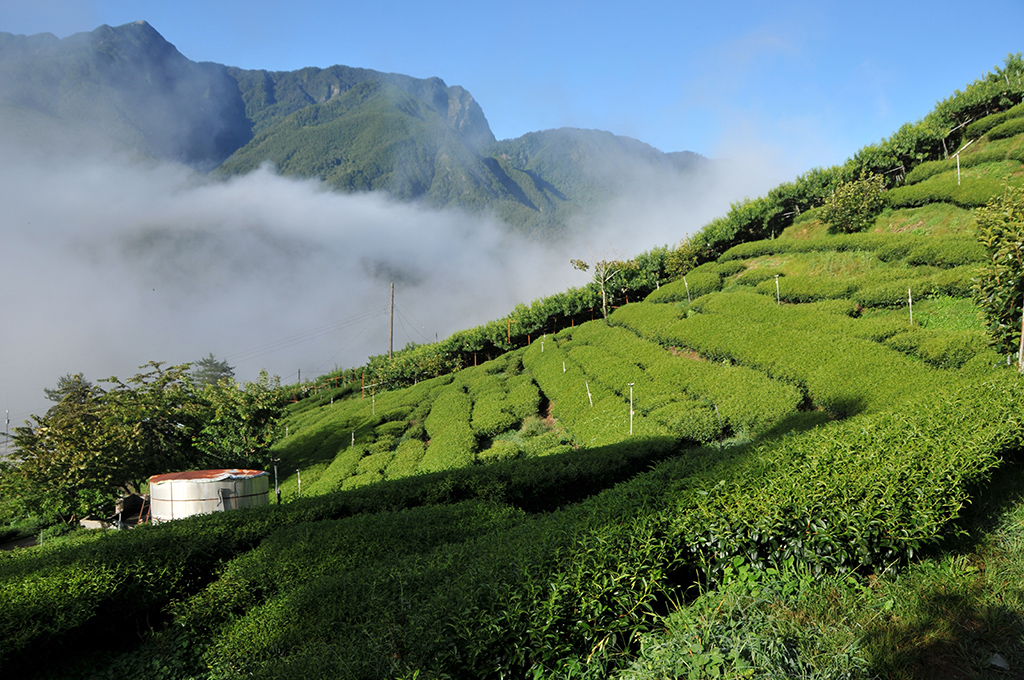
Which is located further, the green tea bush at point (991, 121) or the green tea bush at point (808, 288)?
the green tea bush at point (991, 121)

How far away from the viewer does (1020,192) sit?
959 cm

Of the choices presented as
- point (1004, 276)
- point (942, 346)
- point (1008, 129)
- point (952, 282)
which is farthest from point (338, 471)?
point (1008, 129)

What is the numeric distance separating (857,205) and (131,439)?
108ft

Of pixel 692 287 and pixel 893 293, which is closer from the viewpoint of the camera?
pixel 893 293

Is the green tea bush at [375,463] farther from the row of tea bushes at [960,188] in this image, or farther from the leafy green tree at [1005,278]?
the row of tea bushes at [960,188]

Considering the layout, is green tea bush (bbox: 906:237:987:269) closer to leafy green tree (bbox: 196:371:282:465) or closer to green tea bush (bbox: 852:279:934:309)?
green tea bush (bbox: 852:279:934:309)

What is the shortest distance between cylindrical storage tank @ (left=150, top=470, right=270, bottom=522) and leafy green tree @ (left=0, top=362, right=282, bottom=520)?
10.6 metres

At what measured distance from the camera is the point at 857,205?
25422mm

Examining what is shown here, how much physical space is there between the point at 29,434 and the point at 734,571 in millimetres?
28369

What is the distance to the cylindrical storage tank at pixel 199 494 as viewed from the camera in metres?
13.0

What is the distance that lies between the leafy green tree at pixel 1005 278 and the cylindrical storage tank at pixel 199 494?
15.5 meters

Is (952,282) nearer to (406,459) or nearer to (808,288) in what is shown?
(808,288)

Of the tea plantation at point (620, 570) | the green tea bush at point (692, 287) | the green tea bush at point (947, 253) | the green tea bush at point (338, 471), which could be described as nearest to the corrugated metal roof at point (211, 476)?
the tea plantation at point (620, 570)

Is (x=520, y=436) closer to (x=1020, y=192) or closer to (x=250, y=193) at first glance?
(x=1020, y=192)
